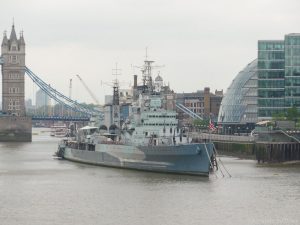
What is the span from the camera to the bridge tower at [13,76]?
14512cm

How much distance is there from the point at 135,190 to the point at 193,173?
8237mm

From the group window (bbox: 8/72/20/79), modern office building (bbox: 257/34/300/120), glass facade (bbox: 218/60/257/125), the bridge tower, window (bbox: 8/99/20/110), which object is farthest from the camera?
window (bbox: 8/72/20/79)

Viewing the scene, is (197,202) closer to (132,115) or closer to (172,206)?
(172,206)

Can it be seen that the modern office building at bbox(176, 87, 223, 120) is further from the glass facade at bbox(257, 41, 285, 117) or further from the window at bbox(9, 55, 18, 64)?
the glass facade at bbox(257, 41, 285, 117)

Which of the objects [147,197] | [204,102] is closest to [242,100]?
[204,102]

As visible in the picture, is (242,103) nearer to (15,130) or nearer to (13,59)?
(15,130)

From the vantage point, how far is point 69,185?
168 ft

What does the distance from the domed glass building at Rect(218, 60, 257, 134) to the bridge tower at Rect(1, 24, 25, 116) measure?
40.6 metres

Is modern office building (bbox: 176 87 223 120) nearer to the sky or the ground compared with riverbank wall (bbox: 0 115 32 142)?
nearer to the sky

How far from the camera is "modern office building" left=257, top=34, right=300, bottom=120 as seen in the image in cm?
9612

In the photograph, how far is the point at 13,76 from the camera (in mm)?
146375

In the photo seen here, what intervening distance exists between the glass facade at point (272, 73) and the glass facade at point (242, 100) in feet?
39.2

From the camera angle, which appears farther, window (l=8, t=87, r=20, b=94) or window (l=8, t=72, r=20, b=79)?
window (l=8, t=72, r=20, b=79)

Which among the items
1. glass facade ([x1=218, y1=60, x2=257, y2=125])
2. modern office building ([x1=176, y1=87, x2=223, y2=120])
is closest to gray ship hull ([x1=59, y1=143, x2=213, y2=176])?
glass facade ([x1=218, y1=60, x2=257, y2=125])
